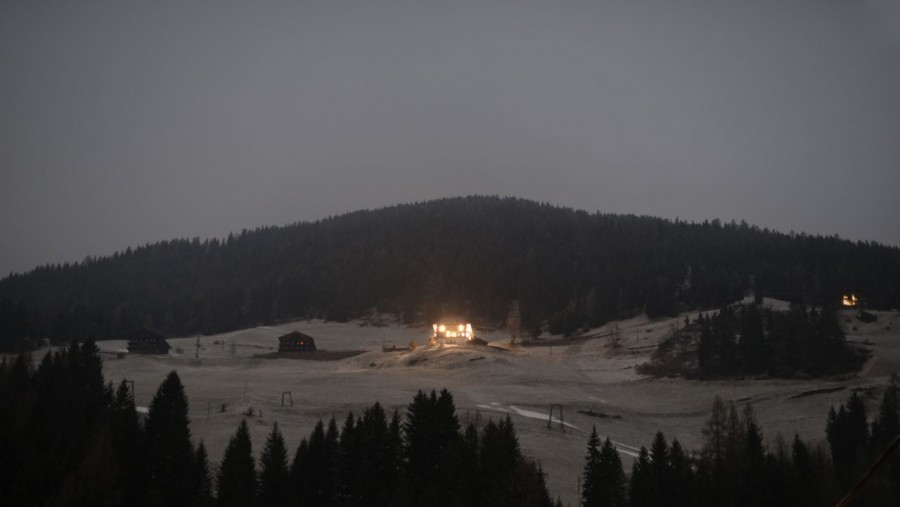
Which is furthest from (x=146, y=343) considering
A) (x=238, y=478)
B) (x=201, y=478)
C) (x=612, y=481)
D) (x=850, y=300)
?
(x=850, y=300)

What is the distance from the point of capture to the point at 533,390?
92875 mm

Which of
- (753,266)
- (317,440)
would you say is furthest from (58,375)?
(753,266)

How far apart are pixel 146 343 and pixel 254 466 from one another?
105060mm

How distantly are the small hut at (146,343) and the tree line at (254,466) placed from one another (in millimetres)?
89619

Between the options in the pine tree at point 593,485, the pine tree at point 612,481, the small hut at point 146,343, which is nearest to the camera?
the pine tree at point 593,485

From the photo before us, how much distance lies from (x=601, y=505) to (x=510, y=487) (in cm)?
649

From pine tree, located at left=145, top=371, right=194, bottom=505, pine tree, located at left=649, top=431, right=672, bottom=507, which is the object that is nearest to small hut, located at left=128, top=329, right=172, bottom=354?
pine tree, located at left=145, top=371, right=194, bottom=505

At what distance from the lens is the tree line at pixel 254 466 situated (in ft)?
137

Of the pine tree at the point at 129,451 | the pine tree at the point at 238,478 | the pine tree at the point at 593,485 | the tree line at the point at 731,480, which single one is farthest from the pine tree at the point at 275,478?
the tree line at the point at 731,480

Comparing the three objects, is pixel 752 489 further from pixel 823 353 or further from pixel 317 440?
pixel 823 353

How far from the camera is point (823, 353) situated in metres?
98.4

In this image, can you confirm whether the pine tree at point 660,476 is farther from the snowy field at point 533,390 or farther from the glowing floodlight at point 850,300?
the glowing floodlight at point 850,300

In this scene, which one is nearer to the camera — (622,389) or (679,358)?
(622,389)

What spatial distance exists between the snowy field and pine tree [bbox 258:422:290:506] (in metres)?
9.37
